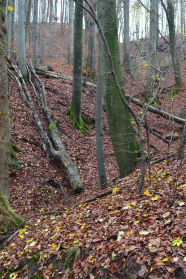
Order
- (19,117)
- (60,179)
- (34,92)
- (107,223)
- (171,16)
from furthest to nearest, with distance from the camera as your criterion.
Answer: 1. (171,16)
2. (34,92)
3. (19,117)
4. (60,179)
5. (107,223)

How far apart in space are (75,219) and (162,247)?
6.06 feet

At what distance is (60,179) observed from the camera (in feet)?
23.0

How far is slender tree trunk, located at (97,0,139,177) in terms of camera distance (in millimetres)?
5625

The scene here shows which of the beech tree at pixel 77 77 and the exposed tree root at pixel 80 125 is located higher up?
the beech tree at pixel 77 77

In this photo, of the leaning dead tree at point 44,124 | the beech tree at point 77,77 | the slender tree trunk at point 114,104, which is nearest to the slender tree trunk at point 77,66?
the beech tree at point 77,77

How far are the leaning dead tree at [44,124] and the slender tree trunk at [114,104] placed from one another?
183 centimetres

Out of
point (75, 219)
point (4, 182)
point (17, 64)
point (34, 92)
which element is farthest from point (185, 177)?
point (17, 64)

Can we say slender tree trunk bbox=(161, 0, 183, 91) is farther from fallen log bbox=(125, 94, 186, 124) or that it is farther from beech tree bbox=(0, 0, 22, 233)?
beech tree bbox=(0, 0, 22, 233)

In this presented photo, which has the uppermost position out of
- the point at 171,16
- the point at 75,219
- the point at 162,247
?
the point at 171,16

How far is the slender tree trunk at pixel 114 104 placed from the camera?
5625 mm

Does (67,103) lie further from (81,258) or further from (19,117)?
(81,258)

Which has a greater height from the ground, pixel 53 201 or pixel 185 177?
pixel 185 177

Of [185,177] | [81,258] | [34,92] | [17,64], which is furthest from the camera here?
[17,64]

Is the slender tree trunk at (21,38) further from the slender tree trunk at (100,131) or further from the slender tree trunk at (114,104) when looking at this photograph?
the slender tree trunk at (100,131)
